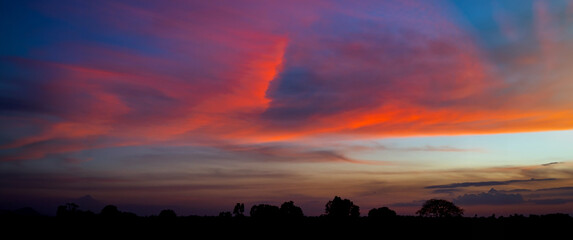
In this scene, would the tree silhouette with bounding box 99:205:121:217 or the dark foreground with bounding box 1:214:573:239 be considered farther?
the tree silhouette with bounding box 99:205:121:217

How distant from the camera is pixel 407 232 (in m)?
142

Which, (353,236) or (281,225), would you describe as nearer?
(353,236)

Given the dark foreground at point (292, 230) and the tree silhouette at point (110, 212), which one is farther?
the tree silhouette at point (110, 212)

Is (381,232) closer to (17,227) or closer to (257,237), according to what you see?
(257,237)

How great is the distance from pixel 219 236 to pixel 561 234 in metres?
102

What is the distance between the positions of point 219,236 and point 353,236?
41.5 m

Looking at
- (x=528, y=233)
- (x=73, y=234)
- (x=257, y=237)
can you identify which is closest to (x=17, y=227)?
(x=73, y=234)

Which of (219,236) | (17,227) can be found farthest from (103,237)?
(17,227)

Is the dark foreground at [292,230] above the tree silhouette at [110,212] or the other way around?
the other way around

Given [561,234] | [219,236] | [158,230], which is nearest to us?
[561,234]

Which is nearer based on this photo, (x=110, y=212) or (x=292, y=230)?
(x=292, y=230)

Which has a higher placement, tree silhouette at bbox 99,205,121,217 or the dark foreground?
tree silhouette at bbox 99,205,121,217

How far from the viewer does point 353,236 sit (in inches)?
5256

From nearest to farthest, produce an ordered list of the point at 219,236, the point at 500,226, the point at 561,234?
the point at 561,234 < the point at 219,236 < the point at 500,226
